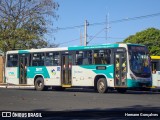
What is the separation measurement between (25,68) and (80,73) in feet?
18.2

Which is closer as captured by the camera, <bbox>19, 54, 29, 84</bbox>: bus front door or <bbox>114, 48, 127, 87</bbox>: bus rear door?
<bbox>114, 48, 127, 87</bbox>: bus rear door

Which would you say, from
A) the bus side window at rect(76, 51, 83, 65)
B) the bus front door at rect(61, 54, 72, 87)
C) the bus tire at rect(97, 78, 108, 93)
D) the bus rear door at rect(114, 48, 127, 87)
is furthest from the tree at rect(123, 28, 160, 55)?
the bus rear door at rect(114, 48, 127, 87)

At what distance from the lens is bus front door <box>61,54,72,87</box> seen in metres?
27.5

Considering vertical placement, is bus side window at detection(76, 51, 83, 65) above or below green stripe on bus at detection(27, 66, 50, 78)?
above

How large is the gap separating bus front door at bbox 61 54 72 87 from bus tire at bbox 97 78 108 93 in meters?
2.74

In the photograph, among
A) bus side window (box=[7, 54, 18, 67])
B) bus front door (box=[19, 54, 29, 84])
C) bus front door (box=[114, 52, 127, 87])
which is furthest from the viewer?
bus side window (box=[7, 54, 18, 67])

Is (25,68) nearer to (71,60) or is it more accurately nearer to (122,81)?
(71,60)

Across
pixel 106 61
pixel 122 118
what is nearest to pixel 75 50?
pixel 106 61

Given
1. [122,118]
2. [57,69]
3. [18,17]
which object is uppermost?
[18,17]

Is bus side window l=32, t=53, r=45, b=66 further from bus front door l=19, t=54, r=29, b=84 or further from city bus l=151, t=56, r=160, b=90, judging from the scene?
city bus l=151, t=56, r=160, b=90

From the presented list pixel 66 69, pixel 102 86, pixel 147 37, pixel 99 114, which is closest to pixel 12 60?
pixel 66 69

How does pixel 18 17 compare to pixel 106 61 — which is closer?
pixel 106 61

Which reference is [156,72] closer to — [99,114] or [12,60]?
[12,60]

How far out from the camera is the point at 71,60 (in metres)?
27.4
